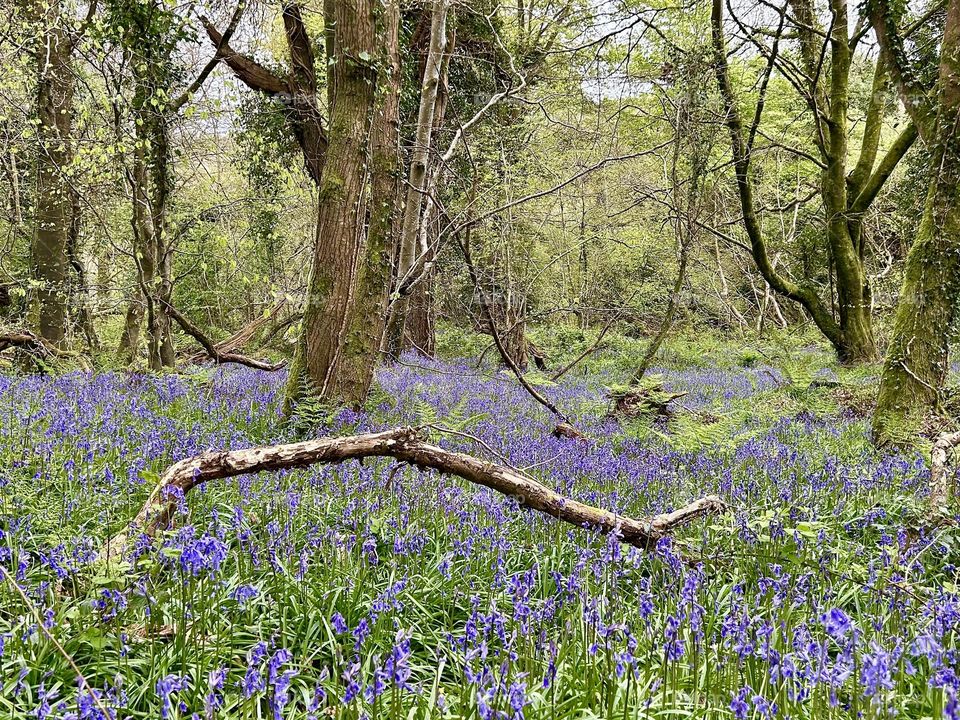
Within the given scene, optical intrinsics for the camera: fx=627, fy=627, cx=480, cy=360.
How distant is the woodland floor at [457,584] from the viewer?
2043mm

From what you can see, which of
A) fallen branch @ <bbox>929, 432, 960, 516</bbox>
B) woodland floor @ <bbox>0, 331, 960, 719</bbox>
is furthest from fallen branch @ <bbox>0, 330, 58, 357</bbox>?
fallen branch @ <bbox>929, 432, 960, 516</bbox>

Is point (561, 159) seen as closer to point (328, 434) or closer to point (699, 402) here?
point (699, 402)

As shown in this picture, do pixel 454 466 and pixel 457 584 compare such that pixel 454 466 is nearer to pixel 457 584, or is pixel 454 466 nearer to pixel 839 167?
pixel 457 584

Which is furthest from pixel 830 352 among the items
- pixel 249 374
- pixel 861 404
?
pixel 249 374

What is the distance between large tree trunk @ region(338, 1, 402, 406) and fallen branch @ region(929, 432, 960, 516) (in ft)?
17.9

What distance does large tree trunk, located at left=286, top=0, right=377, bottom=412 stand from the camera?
6.87 meters

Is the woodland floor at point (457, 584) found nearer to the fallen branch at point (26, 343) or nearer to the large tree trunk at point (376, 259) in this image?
the large tree trunk at point (376, 259)

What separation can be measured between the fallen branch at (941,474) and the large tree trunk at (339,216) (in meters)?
5.43

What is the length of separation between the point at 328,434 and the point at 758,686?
464 centimetres

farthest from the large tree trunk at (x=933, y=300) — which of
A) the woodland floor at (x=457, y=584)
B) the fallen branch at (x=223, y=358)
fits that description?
the fallen branch at (x=223, y=358)

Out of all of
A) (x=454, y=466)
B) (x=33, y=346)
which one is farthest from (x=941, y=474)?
(x=33, y=346)

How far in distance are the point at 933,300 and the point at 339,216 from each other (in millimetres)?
6188

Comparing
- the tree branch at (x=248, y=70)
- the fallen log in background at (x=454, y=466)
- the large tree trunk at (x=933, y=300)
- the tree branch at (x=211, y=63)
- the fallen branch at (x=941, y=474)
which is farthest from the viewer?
the tree branch at (x=248, y=70)

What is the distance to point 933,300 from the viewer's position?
20.4 ft
